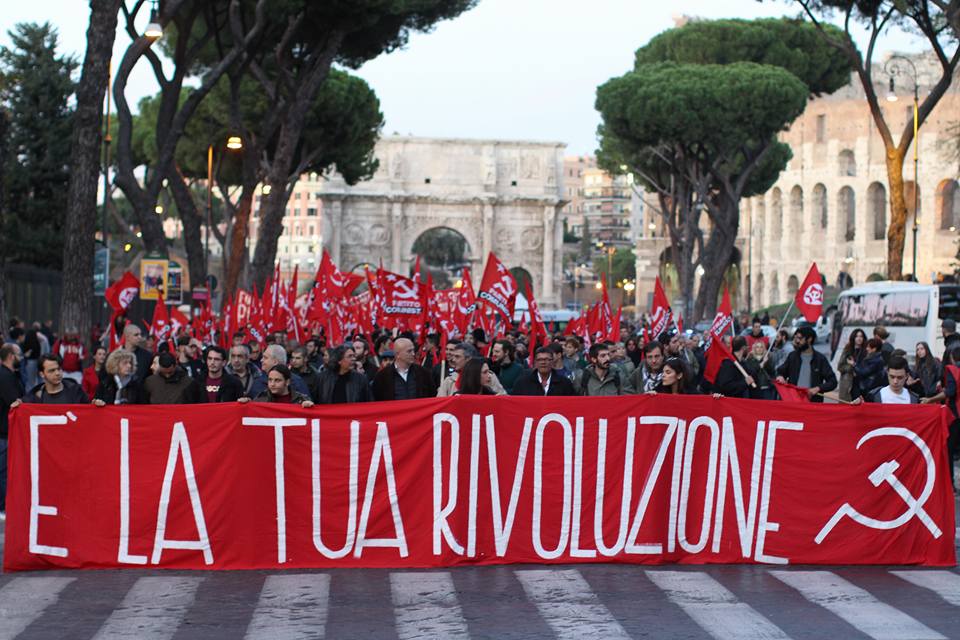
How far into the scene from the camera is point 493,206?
92.5 meters

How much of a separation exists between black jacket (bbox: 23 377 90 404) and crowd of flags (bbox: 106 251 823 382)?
6.50m

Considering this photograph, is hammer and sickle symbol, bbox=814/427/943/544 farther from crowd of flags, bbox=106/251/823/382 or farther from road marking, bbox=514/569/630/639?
crowd of flags, bbox=106/251/823/382

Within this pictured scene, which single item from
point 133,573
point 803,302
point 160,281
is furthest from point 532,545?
point 160,281

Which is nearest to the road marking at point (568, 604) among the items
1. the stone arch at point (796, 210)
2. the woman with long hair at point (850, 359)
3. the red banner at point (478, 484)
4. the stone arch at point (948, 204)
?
the red banner at point (478, 484)

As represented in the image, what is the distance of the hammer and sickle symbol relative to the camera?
401 inches

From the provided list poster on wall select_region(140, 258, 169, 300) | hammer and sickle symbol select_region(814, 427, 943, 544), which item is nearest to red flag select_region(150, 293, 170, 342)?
poster on wall select_region(140, 258, 169, 300)

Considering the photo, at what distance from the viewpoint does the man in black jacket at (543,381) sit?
1211cm

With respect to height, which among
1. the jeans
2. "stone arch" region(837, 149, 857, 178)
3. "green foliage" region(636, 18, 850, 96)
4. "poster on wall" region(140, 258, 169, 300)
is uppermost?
"green foliage" region(636, 18, 850, 96)

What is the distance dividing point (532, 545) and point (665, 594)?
1296 millimetres

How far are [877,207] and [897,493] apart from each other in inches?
2699

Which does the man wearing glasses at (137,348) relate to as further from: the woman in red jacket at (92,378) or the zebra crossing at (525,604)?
the zebra crossing at (525,604)

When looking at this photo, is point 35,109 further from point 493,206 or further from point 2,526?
point 493,206

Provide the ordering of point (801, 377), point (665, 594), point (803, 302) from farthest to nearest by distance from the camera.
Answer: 1. point (803, 302)
2. point (801, 377)
3. point (665, 594)

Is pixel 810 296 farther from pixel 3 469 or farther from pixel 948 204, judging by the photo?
pixel 948 204
